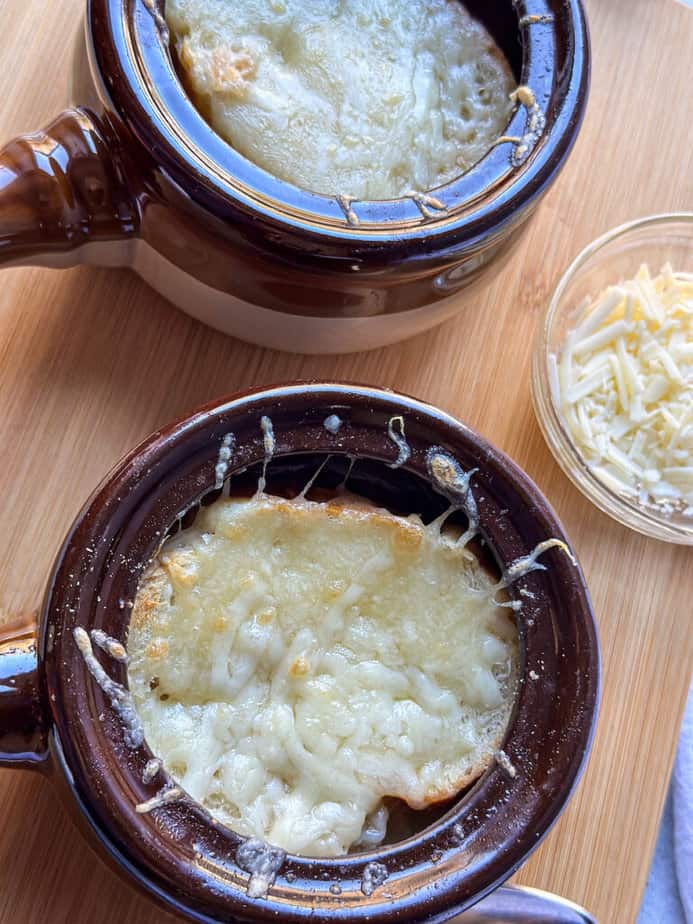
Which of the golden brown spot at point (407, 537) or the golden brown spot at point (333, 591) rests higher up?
the golden brown spot at point (407, 537)

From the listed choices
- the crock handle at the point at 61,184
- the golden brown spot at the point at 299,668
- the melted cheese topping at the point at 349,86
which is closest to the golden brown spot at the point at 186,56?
the melted cheese topping at the point at 349,86

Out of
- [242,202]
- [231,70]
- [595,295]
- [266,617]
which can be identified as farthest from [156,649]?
[595,295]

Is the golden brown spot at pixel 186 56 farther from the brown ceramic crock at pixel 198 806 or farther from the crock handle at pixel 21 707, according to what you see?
the crock handle at pixel 21 707

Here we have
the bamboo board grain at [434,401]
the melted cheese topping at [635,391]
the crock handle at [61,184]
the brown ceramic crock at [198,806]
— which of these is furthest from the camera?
the melted cheese topping at [635,391]

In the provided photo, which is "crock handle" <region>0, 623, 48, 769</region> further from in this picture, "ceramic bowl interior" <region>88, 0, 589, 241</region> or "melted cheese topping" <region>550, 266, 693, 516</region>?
"melted cheese topping" <region>550, 266, 693, 516</region>

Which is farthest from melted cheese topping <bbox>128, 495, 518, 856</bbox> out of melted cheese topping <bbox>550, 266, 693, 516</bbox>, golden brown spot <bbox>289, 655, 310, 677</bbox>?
melted cheese topping <bbox>550, 266, 693, 516</bbox>

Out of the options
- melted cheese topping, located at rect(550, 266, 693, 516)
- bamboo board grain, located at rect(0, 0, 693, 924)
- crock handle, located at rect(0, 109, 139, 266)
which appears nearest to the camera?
crock handle, located at rect(0, 109, 139, 266)

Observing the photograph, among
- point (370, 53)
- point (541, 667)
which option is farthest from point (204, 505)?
point (370, 53)
